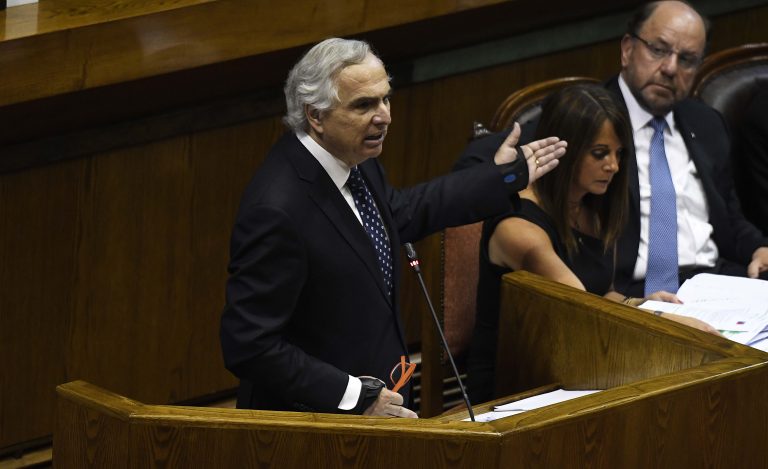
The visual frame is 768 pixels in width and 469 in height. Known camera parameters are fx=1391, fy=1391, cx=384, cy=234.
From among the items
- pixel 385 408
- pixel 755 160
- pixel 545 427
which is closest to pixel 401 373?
pixel 385 408

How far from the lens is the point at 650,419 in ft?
5.04

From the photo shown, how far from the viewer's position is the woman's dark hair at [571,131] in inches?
81.9

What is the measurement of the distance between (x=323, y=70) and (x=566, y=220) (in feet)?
1.84

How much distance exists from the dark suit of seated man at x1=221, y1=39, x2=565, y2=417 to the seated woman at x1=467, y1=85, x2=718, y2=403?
0.30 metres

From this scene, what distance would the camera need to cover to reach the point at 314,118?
172 cm

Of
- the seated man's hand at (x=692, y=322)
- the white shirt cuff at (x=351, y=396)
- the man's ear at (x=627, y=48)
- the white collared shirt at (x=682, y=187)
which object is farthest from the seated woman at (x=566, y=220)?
the white shirt cuff at (x=351, y=396)

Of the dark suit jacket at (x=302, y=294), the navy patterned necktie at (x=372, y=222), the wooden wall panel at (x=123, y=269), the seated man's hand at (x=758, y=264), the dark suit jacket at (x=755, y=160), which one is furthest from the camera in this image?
the dark suit jacket at (x=755, y=160)

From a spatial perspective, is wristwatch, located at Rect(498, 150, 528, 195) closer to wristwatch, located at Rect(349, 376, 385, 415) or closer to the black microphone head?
the black microphone head

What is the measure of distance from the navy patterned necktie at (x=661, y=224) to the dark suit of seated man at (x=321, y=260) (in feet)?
2.10

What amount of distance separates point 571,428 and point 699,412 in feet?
0.62

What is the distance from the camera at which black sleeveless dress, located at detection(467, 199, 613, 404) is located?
2094 millimetres

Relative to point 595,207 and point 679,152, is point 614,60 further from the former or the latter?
point 595,207

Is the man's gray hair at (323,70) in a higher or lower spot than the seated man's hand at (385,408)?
higher

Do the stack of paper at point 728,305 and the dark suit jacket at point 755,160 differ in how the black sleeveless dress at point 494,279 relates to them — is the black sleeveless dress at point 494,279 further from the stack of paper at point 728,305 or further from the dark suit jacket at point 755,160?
the dark suit jacket at point 755,160
